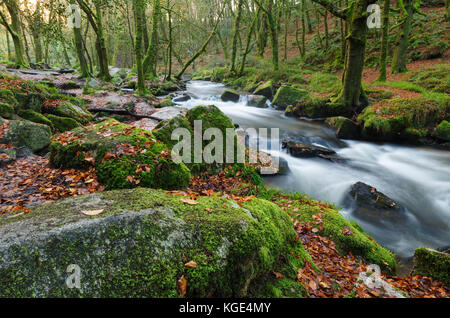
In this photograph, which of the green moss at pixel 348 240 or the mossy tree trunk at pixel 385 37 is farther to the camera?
the mossy tree trunk at pixel 385 37

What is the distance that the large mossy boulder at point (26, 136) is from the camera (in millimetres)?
5048

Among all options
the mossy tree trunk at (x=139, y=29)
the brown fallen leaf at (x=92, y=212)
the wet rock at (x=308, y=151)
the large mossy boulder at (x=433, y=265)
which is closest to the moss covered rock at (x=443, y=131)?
the wet rock at (x=308, y=151)

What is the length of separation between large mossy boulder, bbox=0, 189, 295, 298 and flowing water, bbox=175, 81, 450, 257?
4819mm

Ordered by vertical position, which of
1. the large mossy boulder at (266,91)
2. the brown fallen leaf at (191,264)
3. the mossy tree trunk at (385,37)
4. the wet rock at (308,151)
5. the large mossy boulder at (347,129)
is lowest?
the wet rock at (308,151)

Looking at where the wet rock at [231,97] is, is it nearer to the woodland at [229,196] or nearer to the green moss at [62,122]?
the woodland at [229,196]

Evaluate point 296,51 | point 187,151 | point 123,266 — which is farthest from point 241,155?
point 296,51

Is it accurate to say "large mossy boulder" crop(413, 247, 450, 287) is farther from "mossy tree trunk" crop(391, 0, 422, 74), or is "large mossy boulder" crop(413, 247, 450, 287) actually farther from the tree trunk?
the tree trunk

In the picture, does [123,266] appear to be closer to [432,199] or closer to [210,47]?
[432,199]

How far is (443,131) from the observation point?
10070 millimetres

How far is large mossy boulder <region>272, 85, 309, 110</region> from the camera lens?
16312 mm

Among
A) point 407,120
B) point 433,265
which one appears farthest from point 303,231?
point 407,120

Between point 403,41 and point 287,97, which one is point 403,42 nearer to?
point 403,41

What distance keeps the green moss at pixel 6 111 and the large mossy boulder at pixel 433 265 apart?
30.4 feet

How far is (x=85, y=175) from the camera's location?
384cm
